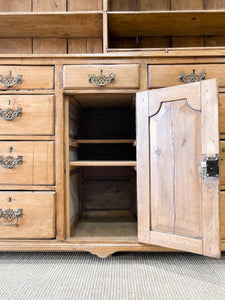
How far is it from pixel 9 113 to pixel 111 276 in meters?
0.87

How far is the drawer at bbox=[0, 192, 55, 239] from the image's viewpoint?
1.08 meters

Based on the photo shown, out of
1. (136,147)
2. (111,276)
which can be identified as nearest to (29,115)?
(136,147)

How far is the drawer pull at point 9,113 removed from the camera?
42.3 inches

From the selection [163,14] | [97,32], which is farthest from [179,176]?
[97,32]

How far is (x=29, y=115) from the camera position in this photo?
108 centimetres

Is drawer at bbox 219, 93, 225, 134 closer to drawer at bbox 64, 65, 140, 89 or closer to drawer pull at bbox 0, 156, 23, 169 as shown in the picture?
drawer at bbox 64, 65, 140, 89

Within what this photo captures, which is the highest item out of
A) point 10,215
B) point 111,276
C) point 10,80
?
point 10,80

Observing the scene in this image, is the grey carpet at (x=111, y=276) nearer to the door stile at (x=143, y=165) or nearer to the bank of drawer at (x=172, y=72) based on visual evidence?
the door stile at (x=143, y=165)

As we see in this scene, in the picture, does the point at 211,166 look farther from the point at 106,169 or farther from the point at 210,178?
the point at 106,169

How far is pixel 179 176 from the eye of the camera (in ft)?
3.21

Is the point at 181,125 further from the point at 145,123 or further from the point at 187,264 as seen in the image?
the point at 187,264

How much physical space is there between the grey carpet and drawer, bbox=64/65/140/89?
849 millimetres

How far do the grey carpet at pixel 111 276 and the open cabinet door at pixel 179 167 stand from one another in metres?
0.13

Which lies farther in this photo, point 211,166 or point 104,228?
point 104,228
